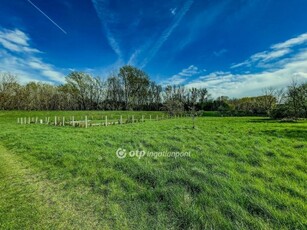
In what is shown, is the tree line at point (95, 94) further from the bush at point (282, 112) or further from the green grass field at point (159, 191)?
the green grass field at point (159, 191)

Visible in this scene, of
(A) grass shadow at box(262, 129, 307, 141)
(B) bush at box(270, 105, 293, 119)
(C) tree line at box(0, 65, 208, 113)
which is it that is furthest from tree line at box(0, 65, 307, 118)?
(A) grass shadow at box(262, 129, 307, 141)

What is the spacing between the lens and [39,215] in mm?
3242

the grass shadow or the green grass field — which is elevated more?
the grass shadow

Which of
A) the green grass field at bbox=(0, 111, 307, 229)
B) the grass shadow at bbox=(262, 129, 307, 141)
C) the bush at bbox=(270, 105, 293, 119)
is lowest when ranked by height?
the green grass field at bbox=(0, 111, 307, 229)

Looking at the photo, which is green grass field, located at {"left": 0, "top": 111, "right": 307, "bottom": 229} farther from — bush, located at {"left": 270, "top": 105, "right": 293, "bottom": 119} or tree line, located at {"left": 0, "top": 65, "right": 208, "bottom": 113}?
tree line, located at {"left": 0, "top": 65, "right": 208, "bottom": 113}

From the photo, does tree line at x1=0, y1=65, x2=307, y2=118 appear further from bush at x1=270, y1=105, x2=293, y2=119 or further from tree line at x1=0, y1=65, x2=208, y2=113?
bush at x1=270, y1=105, x2=293, y2=119

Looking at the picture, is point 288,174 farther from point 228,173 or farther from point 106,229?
point 106,229

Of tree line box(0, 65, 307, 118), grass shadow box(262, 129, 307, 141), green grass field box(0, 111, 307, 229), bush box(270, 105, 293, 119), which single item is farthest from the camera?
tree line box(0, 65, 307, 118)

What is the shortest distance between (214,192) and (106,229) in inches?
87.6

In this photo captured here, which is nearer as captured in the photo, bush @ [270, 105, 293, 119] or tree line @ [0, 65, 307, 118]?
bush @ [270, 105, 293, 119]

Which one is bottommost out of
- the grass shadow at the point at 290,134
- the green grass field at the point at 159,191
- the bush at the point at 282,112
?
the green grass field at the point at 159,191

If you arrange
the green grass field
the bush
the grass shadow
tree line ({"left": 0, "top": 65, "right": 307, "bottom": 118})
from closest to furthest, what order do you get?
the green grass field → the grass shadow → the bush → tree line ({"left": 0, "top": 65, "right": 307, "bottom": 118})

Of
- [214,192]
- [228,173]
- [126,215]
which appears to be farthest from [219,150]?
[126,215]

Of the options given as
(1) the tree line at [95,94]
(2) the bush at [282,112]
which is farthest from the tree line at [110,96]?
(2) the bush at [282,112]
